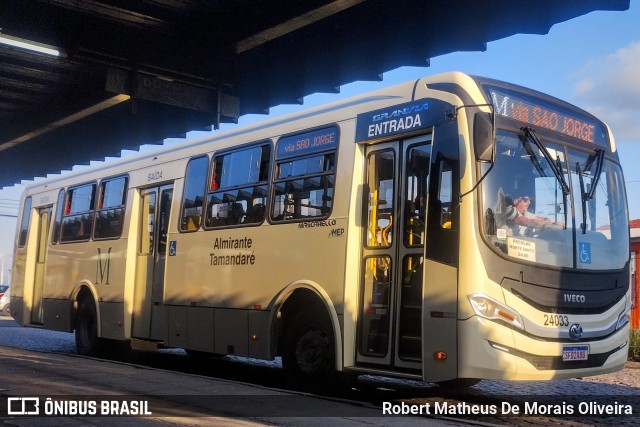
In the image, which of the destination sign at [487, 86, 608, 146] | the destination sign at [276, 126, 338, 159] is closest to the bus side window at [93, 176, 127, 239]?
the destination sign at [276, 126, 338, 159]

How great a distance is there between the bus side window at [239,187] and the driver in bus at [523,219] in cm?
379

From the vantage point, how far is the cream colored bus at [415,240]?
8.17 m

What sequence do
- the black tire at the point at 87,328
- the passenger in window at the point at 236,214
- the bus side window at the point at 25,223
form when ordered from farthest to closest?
the bus side window at the point at 25,223
the black tire at the point at 87,328
the passenger in window at the point at 236,214

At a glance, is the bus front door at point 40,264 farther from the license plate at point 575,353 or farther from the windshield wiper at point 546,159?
the license plate at point 575,353

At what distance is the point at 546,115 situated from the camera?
361 inches

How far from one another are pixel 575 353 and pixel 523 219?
1.54 m

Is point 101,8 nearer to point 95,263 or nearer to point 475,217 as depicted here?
point 95,263

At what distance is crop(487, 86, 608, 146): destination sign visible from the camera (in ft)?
28.9

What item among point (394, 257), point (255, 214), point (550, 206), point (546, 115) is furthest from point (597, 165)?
point (255, 214)

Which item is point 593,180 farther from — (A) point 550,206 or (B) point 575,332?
(B) point 575,332

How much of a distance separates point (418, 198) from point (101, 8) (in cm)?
A: 893

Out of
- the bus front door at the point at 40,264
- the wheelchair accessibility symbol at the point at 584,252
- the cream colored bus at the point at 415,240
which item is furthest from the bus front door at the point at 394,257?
the bus front door at the point at 40,264

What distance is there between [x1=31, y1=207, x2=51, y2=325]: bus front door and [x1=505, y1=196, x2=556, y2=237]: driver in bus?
38.6ft

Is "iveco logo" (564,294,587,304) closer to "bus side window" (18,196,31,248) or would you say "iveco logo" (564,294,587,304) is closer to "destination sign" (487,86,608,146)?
"destination sign" (487,86,608,146)
